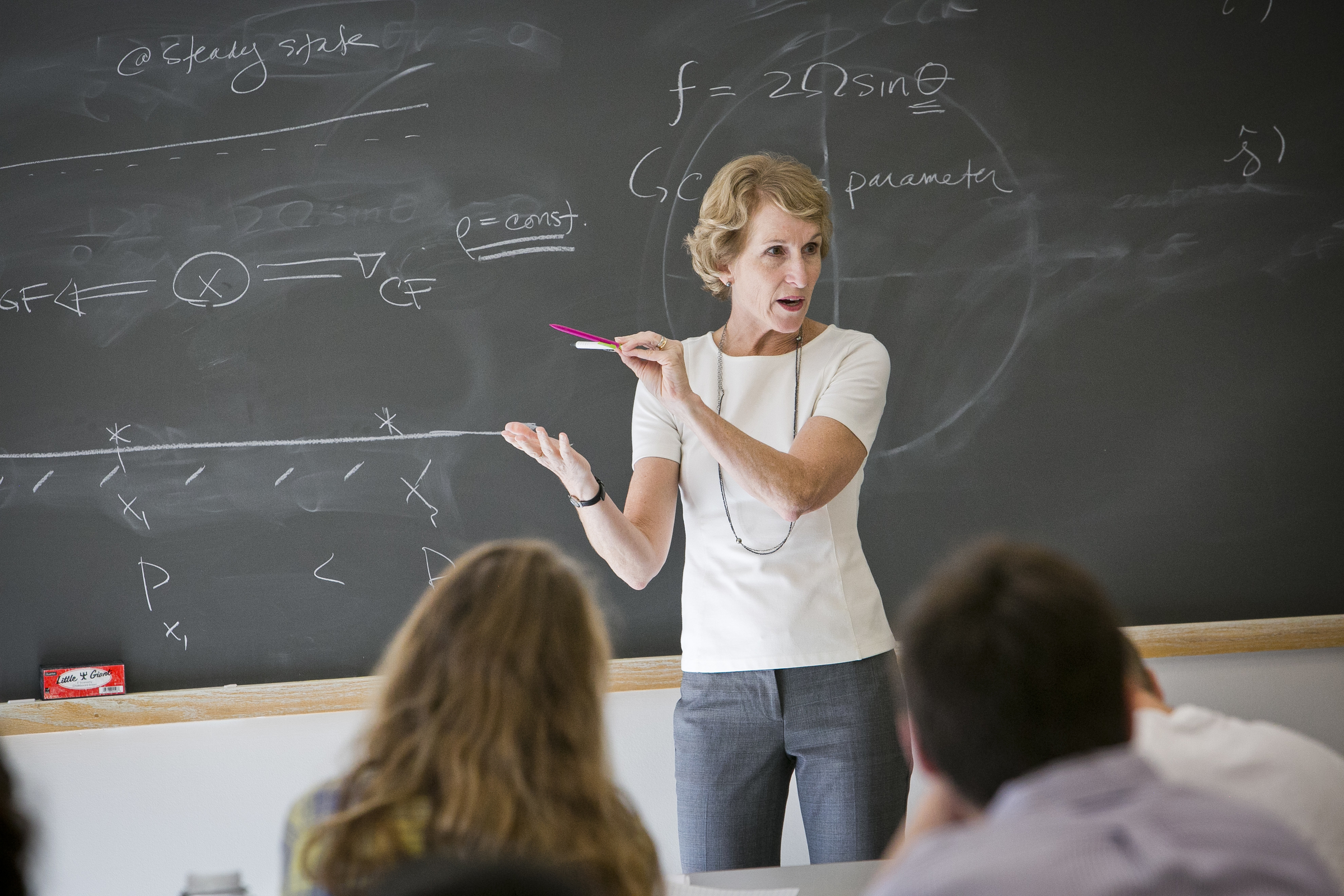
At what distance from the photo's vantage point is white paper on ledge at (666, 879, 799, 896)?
1469mm

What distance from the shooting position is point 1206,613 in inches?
110

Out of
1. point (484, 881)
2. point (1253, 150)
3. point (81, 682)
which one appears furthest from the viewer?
point (1253, 150)

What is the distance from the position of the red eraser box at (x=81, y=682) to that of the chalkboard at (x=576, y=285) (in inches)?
1.8

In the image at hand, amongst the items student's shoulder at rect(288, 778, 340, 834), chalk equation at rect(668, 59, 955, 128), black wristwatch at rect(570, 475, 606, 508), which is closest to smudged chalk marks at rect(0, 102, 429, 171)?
chalk equation at rect(668, 59, 955, 128)

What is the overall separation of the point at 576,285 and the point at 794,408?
2.91 ft

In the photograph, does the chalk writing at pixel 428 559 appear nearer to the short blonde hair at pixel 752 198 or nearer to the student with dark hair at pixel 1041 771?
the short blonde hair at pixel 752 198

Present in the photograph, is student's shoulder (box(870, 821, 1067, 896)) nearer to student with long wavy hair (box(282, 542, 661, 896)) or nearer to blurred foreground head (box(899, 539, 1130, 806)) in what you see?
blurred foreground head (box(899, 539, 1130, 806))

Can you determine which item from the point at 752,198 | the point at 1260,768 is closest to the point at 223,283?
the point at 752,198

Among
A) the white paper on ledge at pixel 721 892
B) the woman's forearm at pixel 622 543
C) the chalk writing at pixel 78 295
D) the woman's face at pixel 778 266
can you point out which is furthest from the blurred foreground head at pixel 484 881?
the chalk writing at pixel 78 295

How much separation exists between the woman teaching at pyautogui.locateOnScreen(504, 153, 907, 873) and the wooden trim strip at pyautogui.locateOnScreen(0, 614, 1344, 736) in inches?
25.5

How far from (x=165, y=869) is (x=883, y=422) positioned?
7.07 ft

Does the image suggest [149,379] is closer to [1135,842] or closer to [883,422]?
[883,422]

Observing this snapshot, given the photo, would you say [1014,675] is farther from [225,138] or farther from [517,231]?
[225,138]

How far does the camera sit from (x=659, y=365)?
1937 millimetres
